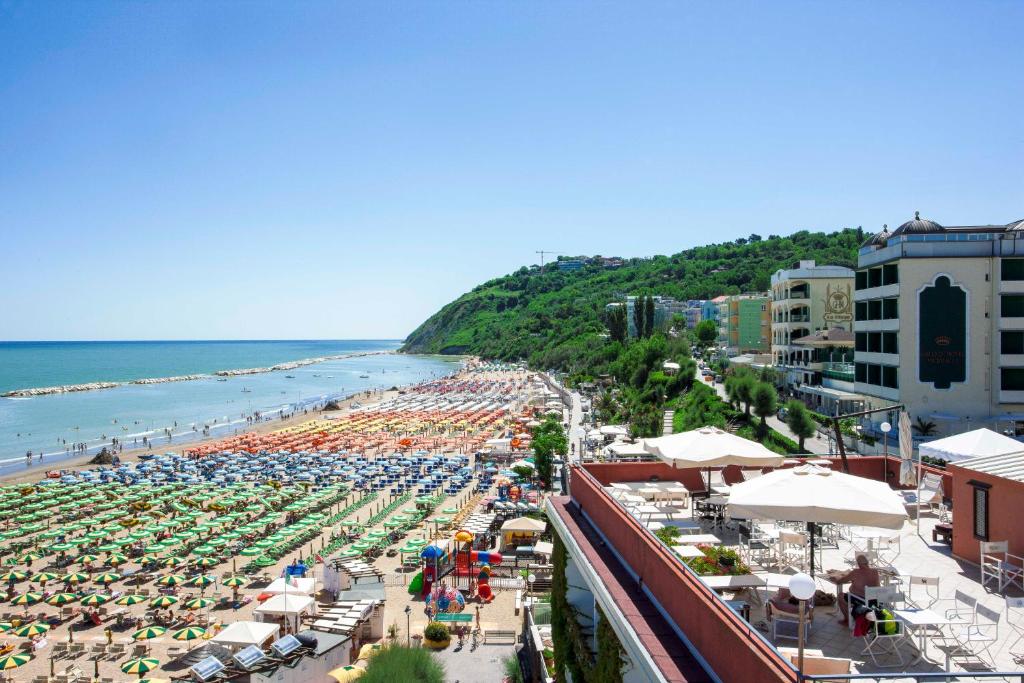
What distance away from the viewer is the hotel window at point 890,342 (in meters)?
23.2

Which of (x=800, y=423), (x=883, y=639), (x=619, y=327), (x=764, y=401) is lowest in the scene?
(x=800, y=423)

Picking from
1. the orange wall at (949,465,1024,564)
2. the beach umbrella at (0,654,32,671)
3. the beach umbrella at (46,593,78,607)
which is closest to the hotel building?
the orange wall at (949,465,1024,564)

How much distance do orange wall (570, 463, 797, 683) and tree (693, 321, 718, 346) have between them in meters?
55.5

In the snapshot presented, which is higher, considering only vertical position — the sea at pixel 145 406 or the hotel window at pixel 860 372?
the hotel window at pixel 860 372

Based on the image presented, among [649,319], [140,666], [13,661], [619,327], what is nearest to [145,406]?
[619,327]

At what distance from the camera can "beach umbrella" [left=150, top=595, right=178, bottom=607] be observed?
17.1 m

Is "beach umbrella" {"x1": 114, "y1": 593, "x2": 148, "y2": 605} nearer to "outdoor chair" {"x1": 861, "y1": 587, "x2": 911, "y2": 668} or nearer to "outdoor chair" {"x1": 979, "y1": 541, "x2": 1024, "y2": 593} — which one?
"outdoor chair" {"x1": 861, "y1": 587, "x2": 911, "y2": 668}

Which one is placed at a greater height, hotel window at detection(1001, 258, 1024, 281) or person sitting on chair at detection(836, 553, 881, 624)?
hotel window at detection(1001, 258, 1024, 281)

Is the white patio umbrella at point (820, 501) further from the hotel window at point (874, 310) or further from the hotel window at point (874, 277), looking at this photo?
the hotel window at point (874, 277)

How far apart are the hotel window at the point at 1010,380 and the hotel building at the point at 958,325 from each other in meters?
0.03

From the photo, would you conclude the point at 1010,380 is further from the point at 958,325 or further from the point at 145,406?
the point at 145,406

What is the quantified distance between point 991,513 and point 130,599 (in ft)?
62.1

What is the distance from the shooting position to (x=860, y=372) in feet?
86.3

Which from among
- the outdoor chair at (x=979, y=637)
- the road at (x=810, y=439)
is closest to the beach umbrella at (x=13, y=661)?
the outdoor chair at (x=979, y=637)
